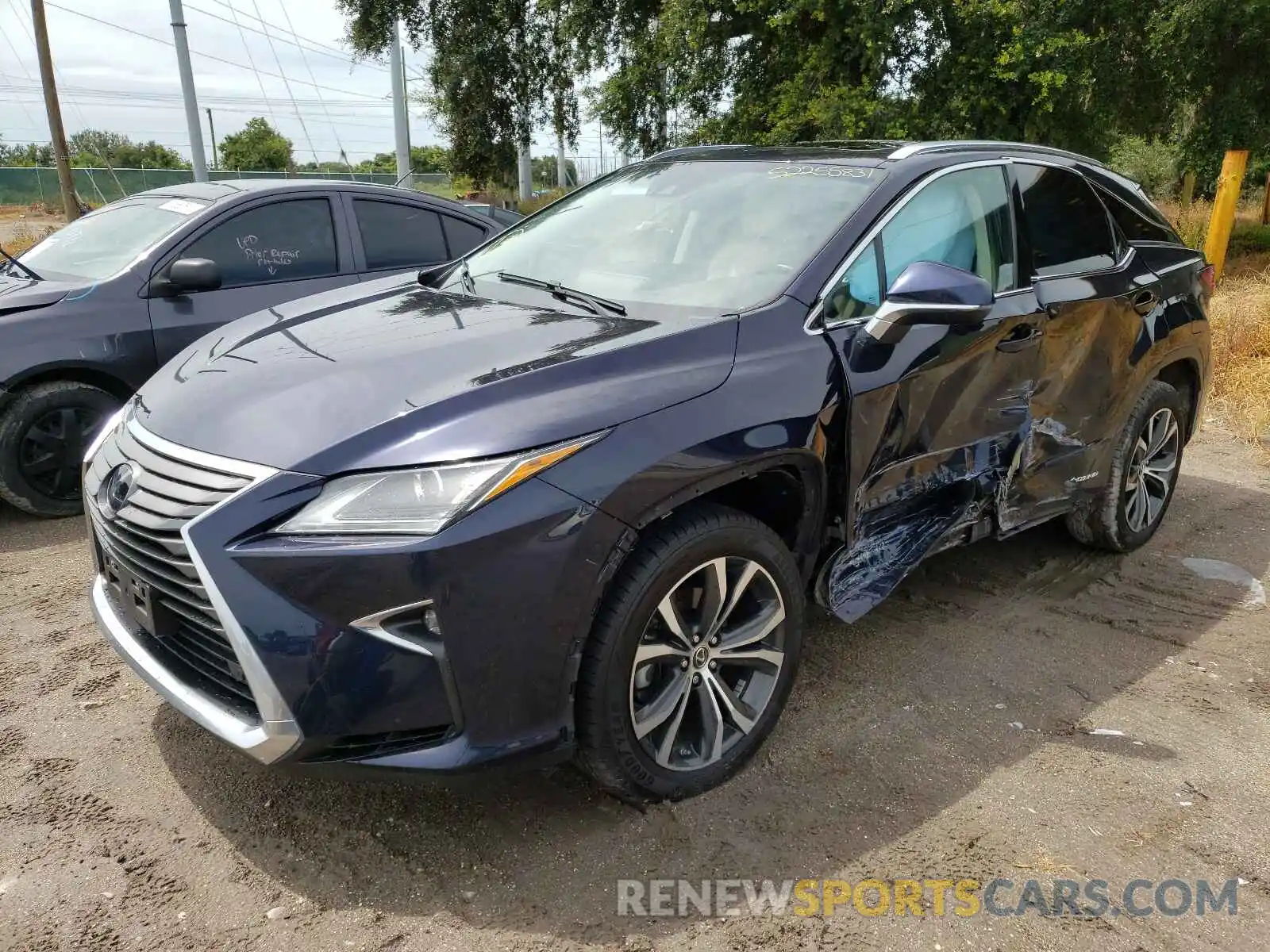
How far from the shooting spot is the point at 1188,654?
149 inches

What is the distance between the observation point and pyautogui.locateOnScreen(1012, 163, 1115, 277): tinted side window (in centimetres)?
372

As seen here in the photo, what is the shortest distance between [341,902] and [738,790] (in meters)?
1.11

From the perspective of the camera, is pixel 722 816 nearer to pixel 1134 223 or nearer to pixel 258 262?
pixel 1134 223

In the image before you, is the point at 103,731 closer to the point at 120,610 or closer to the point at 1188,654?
the point at 120,610

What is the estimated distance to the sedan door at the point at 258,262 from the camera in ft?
16.4

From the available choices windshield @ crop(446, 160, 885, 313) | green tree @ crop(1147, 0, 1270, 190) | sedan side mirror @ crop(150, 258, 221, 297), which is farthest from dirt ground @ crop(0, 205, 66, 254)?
green tree @ crop(1147, 0, 1270, 190)

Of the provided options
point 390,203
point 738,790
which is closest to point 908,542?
point 738,790

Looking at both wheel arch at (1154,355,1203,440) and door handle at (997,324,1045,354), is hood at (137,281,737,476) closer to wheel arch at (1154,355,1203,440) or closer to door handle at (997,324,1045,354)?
door handle at (997,324,1045,354)

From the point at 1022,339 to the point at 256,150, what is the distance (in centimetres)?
7188

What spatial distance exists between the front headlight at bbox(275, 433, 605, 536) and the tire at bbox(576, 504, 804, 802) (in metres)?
0.42

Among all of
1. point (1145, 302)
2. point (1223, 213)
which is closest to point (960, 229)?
point (1145, 302)

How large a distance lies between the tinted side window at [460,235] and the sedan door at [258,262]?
71 cm

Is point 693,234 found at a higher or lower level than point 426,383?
higher

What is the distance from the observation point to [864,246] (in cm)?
304
